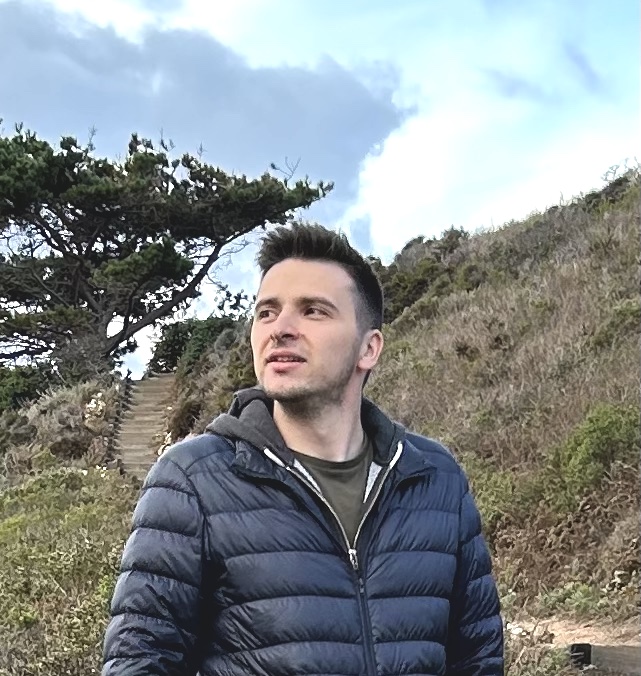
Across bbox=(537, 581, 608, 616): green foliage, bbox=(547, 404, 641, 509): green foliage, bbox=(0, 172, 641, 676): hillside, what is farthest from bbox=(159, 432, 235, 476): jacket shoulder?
bbox=(547, 404, 641, 509): green foliage

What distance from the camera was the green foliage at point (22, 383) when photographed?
20.0 metres

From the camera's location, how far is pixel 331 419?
6.91 ft

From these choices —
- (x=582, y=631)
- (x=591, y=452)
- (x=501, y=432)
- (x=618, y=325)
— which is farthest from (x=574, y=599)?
(x=618, y=325)

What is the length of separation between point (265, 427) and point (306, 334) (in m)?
0.23

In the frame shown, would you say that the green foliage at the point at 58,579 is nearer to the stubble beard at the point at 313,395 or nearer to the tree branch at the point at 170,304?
the stubble beard at the point at 313,395

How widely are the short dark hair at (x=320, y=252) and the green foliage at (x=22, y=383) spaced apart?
1846cm

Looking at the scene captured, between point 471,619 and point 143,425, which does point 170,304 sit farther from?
point 471,619

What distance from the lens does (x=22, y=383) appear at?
801 inches

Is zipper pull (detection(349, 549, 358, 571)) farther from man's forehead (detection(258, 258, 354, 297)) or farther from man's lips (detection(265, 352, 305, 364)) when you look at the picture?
man's forehead (detection(258, 258, 354, 297))

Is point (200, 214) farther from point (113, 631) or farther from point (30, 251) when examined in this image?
point (113, 631)

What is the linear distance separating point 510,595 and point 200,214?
59.8 ft

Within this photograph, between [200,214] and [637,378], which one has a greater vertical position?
[200,214]

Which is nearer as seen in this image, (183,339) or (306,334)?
(306,334)

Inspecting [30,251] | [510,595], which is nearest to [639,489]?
[510,595]
